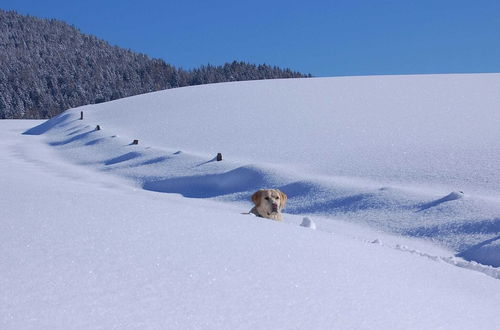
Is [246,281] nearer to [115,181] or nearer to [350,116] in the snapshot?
[115,181]

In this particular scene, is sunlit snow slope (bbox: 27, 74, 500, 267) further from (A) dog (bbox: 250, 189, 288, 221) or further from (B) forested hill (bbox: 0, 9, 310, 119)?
(B) forested hill (bbox: 0, 9, 310, 119)

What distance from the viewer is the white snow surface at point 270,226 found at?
2.00 meters

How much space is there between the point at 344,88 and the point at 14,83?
8590cm

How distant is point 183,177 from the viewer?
35.8 ft

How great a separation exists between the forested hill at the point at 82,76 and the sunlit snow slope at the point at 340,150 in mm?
67731

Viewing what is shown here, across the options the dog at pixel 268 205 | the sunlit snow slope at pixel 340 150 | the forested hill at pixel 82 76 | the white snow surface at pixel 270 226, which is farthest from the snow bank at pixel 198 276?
the forested hill at pixel 82 76

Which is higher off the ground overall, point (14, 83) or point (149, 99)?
point (14, 83)

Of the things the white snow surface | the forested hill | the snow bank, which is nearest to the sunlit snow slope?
the white snow surface

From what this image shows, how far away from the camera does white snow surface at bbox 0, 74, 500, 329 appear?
2004 mm

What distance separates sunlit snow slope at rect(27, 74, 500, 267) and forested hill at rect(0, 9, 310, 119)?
6773 centimetres

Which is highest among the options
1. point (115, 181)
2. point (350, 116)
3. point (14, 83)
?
point (14, 83)

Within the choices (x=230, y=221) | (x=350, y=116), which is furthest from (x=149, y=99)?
(x=230, y=221)

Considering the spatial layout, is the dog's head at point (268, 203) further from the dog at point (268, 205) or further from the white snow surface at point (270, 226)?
Result: the white snow surface at point (270, 226)

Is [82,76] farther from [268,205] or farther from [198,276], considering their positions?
[198,276]
